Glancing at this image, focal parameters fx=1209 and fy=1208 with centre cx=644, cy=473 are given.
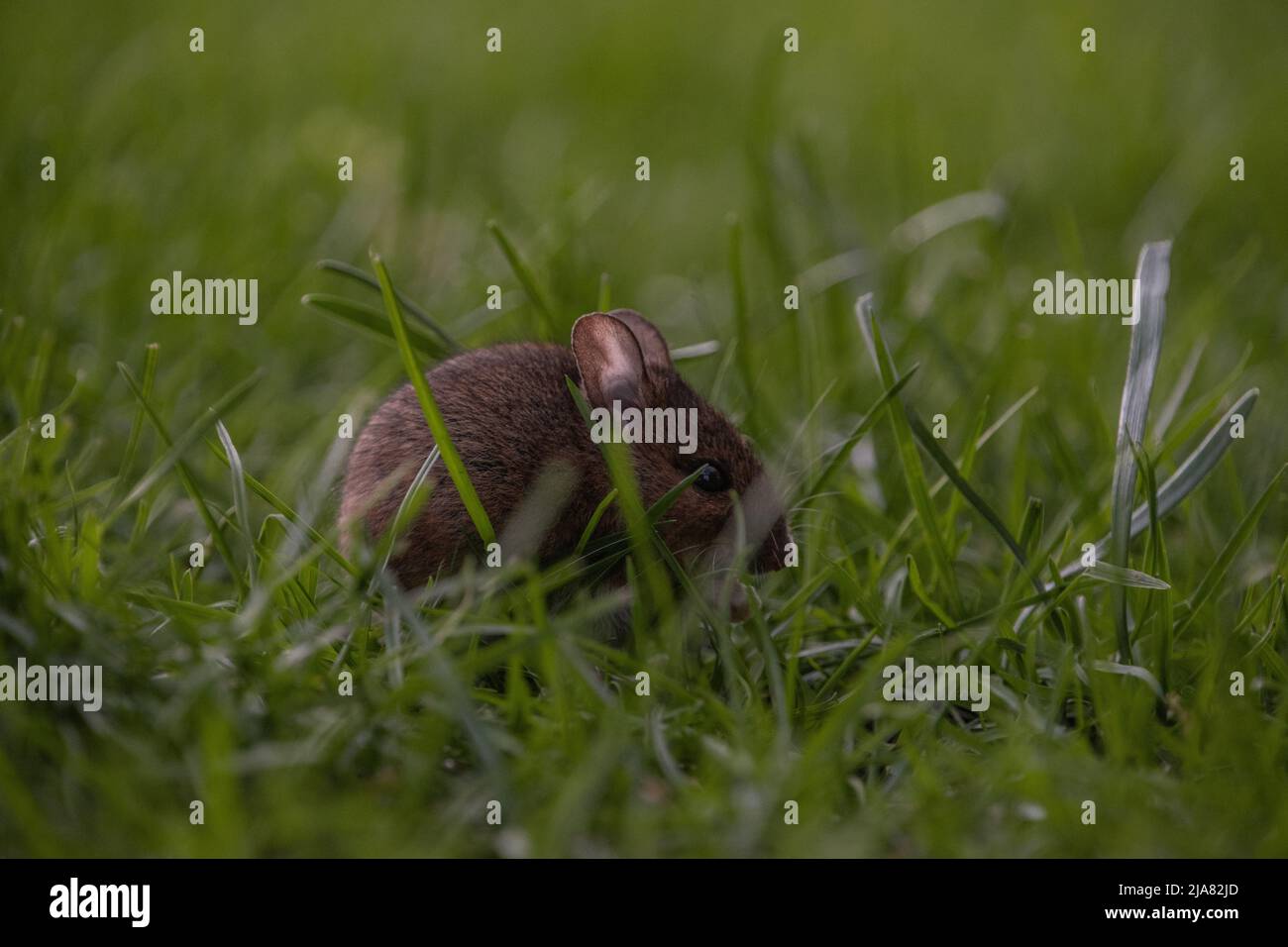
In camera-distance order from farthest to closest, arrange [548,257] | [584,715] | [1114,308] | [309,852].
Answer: [1114,308]
[548,257]
[584,715]
[309,852]

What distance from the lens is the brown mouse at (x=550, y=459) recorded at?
162 inches

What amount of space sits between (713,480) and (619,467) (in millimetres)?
986

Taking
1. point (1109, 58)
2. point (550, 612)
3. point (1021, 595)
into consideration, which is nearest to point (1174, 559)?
point (1021, 595)

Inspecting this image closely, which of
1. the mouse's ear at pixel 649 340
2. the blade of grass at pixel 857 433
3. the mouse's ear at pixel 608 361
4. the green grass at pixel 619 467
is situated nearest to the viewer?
the green grass at pixel 619 467

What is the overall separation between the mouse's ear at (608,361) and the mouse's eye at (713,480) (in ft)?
1.17

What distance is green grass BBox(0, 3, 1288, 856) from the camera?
2979 mm

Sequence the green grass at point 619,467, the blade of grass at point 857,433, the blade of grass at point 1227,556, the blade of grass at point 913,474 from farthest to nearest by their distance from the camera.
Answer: the blade of grass at point 913,474
the blade of grass at point 857,433
the blade of grass at point 1227,556
the green grass at point 619,467

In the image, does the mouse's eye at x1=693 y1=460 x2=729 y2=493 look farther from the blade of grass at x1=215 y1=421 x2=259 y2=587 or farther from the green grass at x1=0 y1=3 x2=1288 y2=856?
the blade of grass at x1=215 y1=421 x2=259 y2=587

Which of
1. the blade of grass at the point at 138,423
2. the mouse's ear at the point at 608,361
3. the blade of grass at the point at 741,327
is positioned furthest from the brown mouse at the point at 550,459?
the blade of grass at the point at 138,423

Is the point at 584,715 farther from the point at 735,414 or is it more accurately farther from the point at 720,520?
the point at 735,414

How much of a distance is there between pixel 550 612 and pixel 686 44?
Answer: 805 centimetres

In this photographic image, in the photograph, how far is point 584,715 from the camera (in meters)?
3.32

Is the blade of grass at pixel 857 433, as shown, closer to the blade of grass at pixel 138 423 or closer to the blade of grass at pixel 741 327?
the blade of grass at pixel 741 327

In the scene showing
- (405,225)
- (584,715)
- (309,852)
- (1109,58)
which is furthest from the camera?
(1109,58)
